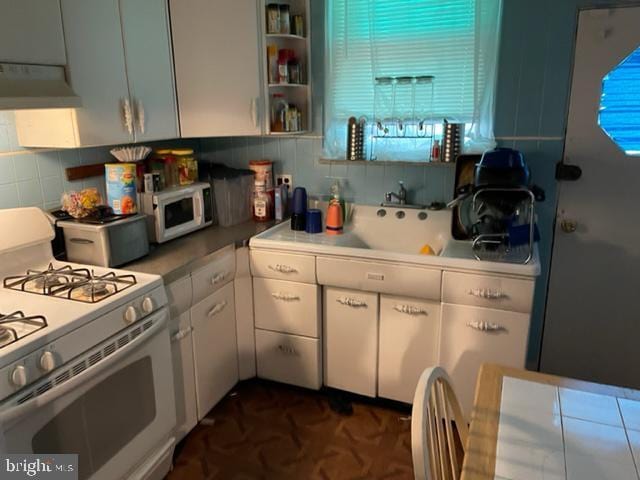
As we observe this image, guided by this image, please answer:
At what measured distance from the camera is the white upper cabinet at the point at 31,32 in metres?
1.55

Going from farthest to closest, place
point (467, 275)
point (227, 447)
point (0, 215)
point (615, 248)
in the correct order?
point (615, 248) < point (227, 447) < point (467, 275) < point (0, 215)

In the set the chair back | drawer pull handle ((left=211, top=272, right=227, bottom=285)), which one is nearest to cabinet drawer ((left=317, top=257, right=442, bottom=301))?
drawer pull handle ((left=211, top=272, right=227, bottom=285))

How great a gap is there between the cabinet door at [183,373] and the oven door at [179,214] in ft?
1.42

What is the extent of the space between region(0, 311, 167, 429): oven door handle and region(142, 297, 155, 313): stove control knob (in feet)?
0.20

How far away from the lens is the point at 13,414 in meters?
1.25

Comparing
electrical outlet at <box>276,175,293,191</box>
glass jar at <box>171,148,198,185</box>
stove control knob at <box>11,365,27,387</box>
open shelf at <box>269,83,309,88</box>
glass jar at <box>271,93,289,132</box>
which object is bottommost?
stove control knob at <box>11,365,27,387</box>

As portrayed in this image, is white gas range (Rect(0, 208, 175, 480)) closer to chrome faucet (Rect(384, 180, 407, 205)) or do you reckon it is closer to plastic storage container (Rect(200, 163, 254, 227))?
plastic storage container (Rect(200, 163, 254, 227))

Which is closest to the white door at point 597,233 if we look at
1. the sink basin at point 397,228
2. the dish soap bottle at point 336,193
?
the sink basin at point 397,228

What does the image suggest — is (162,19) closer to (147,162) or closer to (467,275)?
(147,162)

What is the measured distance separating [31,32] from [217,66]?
868 millimetres

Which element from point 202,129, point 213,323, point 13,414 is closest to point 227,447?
point 213,323

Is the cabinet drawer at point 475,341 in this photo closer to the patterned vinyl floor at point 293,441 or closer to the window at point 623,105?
the patterned vinyl floor at point 293,441

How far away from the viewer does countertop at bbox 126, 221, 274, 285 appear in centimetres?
195

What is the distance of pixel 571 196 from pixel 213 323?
174 cm
